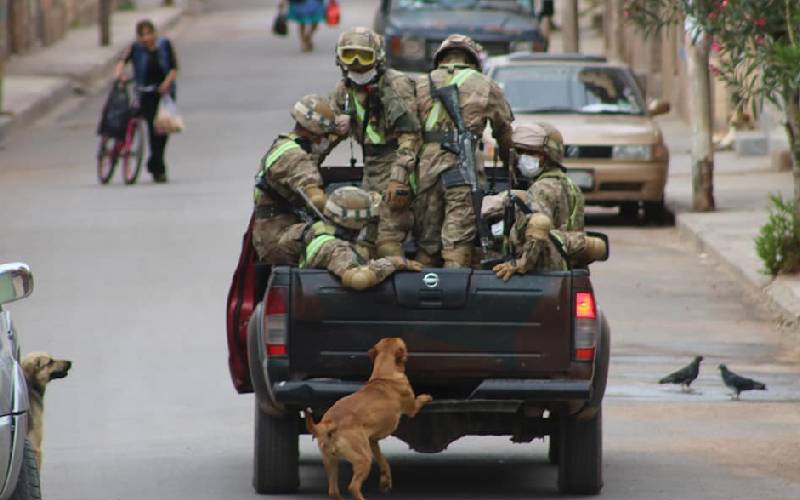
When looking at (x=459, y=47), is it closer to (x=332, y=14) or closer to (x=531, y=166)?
(x=531, y=166)

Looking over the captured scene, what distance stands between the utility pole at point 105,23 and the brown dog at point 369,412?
116 ft

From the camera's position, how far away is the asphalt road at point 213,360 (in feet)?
33.6

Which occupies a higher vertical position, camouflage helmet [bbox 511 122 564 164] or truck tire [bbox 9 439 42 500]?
camouflage helmet [bbox 511 122 564 164]

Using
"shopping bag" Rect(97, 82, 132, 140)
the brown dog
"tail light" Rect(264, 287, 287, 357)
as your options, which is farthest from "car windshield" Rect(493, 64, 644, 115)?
the brown dog

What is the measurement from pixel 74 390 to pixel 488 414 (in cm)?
436

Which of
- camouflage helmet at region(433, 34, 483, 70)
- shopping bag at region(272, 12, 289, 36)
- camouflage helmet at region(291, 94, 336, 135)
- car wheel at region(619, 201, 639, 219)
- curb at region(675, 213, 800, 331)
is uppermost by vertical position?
camouflage helmet at region(433, 34, 483, 70)

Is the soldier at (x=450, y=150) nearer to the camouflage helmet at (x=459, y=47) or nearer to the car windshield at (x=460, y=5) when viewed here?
the camouflage helmet at (x=459, y=47)

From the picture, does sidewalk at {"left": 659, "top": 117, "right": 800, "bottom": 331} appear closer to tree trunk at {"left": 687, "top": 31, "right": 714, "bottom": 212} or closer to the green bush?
the green bush

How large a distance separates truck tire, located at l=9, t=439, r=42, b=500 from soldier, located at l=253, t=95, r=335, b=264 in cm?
221

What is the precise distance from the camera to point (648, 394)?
12.9 m

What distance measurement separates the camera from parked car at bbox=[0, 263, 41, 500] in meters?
7.38

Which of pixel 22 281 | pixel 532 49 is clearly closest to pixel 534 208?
pixel 22 281

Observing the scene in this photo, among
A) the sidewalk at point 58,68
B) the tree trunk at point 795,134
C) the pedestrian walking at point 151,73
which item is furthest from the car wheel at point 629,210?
the sidewalk at point 58,68

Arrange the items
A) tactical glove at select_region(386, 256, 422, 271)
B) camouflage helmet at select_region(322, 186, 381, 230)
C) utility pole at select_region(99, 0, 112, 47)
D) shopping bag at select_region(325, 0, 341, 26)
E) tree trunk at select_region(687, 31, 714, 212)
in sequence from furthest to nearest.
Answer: shopping bag at select_region(325, 0, 341, 26)
utility pole at select_region(99, 0, 112, 47)
tree trunk at select_region(687, 31, 714, 212)
camouflage helmet at select_region(322, 186, 381, 230)
tactical glove at select_region(386, 256, 422, 271)
